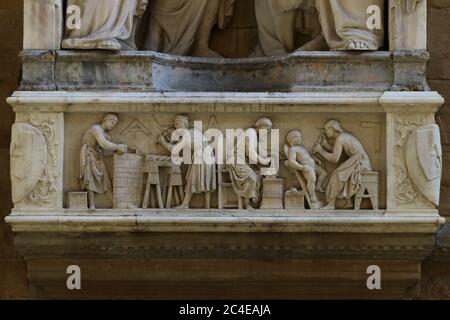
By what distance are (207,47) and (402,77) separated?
1612 mm

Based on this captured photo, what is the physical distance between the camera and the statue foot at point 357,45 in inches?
456

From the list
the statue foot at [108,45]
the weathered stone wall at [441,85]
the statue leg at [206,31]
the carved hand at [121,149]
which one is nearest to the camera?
the carved hand at [121,149]

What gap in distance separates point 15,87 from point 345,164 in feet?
8.95

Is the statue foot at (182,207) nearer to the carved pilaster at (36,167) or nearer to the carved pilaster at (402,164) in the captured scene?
the carved pilaster at (36,167)

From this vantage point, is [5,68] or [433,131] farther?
[5,68]

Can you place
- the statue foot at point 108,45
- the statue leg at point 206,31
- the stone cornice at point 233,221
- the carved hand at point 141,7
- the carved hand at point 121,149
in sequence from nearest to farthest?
1. the stone cornice at point 233,221
2. the carved hand at point 121,149
3. the statue foot at point 108,45
4. the carved hand at point 141,7
5. the statue leg at point 206,31

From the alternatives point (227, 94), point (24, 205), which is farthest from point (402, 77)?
point (24, 205)

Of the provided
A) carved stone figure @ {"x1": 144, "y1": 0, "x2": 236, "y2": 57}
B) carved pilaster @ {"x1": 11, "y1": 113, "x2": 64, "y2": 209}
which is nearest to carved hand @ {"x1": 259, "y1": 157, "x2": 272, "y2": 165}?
carved stone figure @ {"x1": 144, "y1": 0, "x2": 236, "y2": 57}

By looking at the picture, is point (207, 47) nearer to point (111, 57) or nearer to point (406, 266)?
point (111, 57)

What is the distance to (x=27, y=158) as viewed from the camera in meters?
11.5

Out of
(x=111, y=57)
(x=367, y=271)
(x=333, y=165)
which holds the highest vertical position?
(x=111, y=57)

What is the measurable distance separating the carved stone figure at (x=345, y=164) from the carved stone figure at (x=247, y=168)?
1.51 ft

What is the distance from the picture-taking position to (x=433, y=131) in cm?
1144

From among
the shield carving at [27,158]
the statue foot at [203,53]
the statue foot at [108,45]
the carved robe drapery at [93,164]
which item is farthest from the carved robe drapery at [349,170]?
the shield carving at [27,158]
